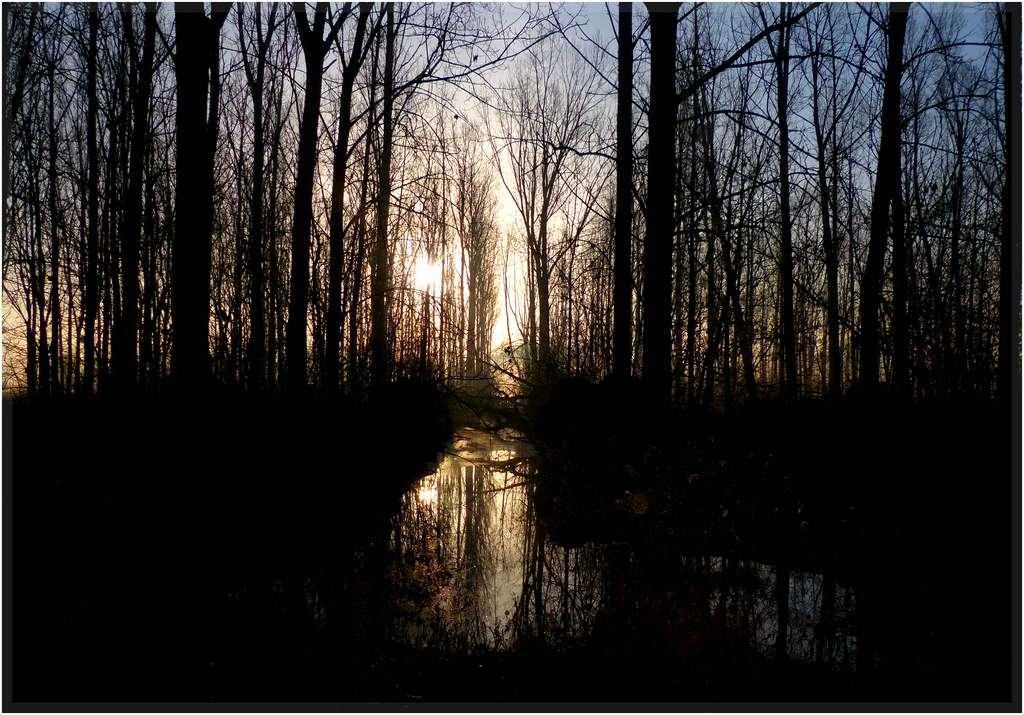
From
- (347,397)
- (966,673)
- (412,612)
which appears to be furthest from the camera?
(347,397)

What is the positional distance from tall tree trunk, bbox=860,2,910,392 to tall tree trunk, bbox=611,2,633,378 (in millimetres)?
2988

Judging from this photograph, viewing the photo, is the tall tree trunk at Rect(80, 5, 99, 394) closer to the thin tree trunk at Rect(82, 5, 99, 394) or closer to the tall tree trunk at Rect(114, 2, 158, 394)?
the thin tree trunk at Rect(82, 5, 99, 394)

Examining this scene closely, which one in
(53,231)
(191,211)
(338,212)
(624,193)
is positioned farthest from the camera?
(53,231)

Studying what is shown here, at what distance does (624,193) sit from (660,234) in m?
1.35

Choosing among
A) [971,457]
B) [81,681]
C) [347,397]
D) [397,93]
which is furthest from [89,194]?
[971,457]

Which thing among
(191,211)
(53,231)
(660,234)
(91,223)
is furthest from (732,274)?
(53,231)

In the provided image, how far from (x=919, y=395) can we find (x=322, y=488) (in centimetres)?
803

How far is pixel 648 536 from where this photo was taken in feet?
18.9

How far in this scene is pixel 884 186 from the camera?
8109mm

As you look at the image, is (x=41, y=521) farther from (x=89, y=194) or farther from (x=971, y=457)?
(x=89, y=194)

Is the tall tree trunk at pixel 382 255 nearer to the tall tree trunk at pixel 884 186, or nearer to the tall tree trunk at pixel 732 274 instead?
the tall tree trunk at pixel 732 274

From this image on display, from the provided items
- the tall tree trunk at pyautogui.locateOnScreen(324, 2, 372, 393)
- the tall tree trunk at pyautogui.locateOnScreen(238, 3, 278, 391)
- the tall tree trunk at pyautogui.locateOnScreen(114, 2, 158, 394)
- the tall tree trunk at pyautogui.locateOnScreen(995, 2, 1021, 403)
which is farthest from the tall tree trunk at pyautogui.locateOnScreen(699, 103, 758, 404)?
the tall tree trunk at pyautogui.locateOnScreen(114, 2, 158, 394)

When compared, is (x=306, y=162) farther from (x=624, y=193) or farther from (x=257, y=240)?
(x=624, y=193)

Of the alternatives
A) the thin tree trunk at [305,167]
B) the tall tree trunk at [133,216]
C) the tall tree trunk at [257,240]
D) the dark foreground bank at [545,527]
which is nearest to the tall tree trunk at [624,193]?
the dark foreground bank at [545,527]
